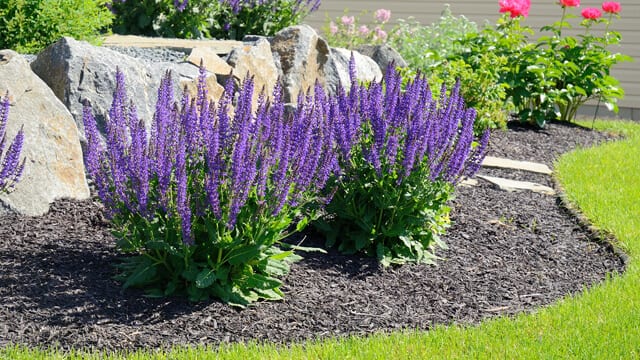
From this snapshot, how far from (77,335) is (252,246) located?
0.87 m

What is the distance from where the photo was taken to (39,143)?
A: 5047 mm

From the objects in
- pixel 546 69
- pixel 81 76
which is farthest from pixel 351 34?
pixel 81 76

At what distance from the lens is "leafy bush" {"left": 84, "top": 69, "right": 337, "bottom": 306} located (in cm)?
387

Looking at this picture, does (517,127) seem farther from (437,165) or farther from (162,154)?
(162,154)

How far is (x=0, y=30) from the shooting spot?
6.20 metres

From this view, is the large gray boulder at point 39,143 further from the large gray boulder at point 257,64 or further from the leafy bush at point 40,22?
the large gray boulder at point 257,64

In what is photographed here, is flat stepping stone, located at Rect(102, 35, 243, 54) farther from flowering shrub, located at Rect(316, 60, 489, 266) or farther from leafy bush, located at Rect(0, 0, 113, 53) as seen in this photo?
flowering shrub, located at Rect(316, 60, 489, 266)

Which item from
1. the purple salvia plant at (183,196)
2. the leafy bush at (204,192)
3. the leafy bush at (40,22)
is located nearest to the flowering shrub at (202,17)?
the leafy bush at (40,22)

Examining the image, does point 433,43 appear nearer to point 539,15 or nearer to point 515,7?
point 515,7

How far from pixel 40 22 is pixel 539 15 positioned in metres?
8.62

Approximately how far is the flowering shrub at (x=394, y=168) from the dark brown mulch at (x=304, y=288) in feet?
0.52

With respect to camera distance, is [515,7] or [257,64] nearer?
[257,64]

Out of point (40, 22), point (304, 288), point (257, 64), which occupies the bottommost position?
point (304, 288)

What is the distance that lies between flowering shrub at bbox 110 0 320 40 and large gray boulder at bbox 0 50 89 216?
11.1 feet
